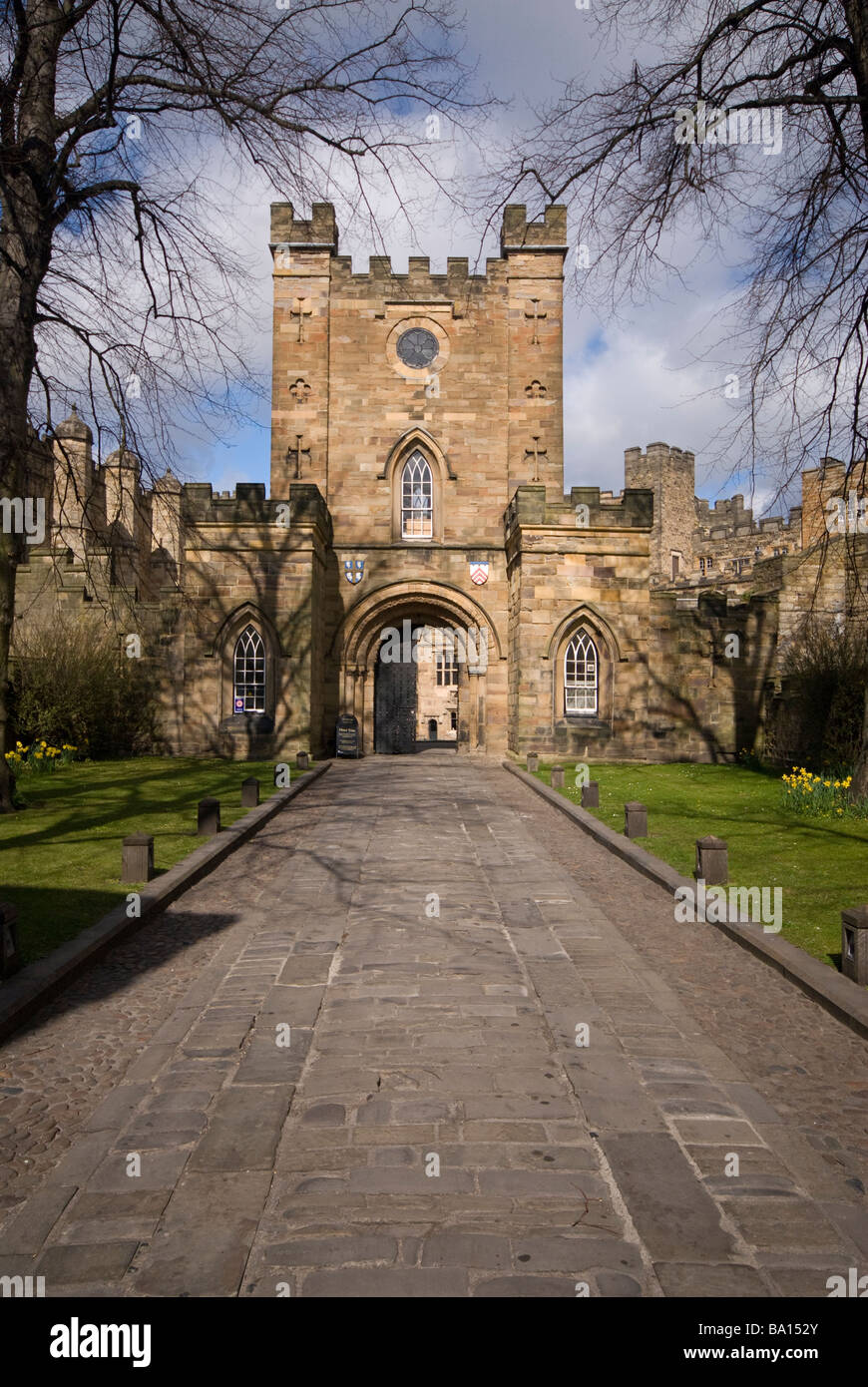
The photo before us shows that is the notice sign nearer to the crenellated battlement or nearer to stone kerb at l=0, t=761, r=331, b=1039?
the crenellated battlement

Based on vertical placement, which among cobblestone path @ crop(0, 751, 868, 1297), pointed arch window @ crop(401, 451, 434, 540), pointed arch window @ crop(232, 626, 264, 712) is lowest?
cobblestone path @ crop(0, 751, 868, 1297)

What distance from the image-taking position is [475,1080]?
4031mm

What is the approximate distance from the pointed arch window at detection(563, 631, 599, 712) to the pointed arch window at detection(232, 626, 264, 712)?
7485 millimetres

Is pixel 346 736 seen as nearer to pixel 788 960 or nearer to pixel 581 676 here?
pixel 581 676

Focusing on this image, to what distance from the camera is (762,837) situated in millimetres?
10383

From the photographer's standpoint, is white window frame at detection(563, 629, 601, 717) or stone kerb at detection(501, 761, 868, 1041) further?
white window frame at detection(563, 629, 601, 717)

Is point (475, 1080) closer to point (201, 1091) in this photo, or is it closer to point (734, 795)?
point (201, 1091)

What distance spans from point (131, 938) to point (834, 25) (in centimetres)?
1169

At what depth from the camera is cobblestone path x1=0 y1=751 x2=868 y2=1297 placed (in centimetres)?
276

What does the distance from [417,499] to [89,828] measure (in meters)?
15.5

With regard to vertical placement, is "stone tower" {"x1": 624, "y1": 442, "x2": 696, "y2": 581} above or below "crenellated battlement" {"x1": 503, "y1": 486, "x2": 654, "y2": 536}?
above

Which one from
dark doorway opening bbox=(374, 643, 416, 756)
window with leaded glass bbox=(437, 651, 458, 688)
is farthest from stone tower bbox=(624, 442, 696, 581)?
dark doorway opening bbox=(374, 643, 416, 756)

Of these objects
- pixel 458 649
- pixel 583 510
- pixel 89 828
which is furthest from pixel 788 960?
pixel 458 649
